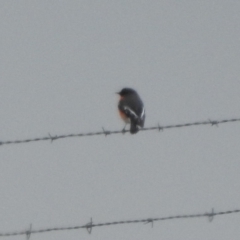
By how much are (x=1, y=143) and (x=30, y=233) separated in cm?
118

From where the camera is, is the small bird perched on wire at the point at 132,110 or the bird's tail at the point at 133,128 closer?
the bird's tail at the point at 133,128

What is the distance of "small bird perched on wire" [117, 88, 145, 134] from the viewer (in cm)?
1087

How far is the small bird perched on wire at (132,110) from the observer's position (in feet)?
35.7

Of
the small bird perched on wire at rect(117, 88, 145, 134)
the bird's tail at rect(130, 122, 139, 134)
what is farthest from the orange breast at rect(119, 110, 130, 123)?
the bird's tail at rect(130, 122, 139, 134)

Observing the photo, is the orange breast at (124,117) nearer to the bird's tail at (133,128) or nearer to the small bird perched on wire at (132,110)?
the small bird perched on wire at (132,110)

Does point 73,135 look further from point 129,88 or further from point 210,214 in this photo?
point 129,88

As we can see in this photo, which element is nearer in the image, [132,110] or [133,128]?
[133,128]

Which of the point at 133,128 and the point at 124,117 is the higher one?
the point at 124,117

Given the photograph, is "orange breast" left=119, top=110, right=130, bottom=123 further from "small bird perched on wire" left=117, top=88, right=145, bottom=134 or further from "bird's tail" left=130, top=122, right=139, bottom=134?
"bird's tail" left=130, top=122, right=139, bottom=134

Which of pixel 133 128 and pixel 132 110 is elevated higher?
pixel 132 110

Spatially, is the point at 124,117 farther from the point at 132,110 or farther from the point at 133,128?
the point at 133,128

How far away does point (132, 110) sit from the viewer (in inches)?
459

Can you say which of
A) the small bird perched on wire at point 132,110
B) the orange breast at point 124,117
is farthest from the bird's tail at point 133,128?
the orange breast at point 124,117

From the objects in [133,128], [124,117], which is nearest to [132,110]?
[124,117]
